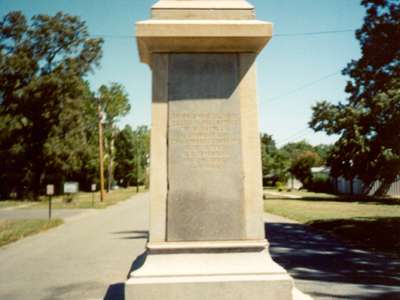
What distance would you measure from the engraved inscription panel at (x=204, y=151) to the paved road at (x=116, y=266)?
1.91 metres

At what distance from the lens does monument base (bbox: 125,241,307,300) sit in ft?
13.4

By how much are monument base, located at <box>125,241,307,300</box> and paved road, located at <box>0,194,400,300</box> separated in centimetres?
160

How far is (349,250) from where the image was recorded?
10859mm

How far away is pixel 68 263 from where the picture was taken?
9.57 metres

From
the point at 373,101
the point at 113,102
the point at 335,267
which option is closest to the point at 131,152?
the point at 113,102

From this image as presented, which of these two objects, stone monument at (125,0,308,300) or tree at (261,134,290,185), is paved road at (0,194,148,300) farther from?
Result: tree at (261,134,290,185)

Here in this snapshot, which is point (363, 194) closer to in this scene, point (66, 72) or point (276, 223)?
point (276, 223)

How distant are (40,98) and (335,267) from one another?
3885cm

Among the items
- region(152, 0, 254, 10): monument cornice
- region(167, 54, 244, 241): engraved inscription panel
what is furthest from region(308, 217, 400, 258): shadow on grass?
region(152, 0, 254, 10): monument cornice

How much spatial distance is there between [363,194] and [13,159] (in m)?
39.6

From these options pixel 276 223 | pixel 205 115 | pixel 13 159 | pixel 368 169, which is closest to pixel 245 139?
pixel 205 115

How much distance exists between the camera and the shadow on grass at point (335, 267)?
21.4 feet

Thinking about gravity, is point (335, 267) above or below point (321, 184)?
below

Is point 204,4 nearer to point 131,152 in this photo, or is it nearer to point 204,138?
point 204,138
